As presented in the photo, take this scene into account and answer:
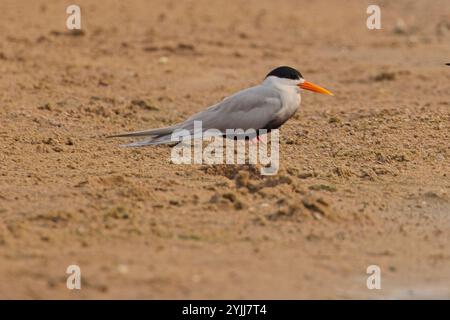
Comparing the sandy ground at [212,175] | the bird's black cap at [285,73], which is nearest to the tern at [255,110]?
the bird's black cap at [285,73]

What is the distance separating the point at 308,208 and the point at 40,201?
165 centimetres

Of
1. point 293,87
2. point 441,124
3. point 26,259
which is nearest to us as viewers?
point 26,259

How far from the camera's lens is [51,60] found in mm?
11281

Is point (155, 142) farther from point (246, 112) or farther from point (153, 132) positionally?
point (246, 112)

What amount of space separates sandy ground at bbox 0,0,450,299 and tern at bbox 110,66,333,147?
268 millimetres

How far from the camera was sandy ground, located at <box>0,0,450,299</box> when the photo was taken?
17.2 ft

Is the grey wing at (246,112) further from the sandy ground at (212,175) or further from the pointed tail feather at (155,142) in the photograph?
the sandy ground at (212,175)

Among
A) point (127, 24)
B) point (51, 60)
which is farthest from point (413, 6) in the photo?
point (51, 60)

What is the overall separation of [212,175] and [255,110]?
2.36 ft

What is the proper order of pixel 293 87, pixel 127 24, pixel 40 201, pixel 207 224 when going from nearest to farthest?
pixel 207 224, pixel 40 201, pixel 293 87, pixel 127 24

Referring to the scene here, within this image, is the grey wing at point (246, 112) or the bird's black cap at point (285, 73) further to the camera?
the bird's black cap at point (285, 73)

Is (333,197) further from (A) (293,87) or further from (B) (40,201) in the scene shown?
(B) (40,201)

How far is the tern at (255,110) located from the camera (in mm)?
7426

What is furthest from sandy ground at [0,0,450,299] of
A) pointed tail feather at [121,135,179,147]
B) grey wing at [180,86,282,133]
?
grey wing at [180,86,282,133]
